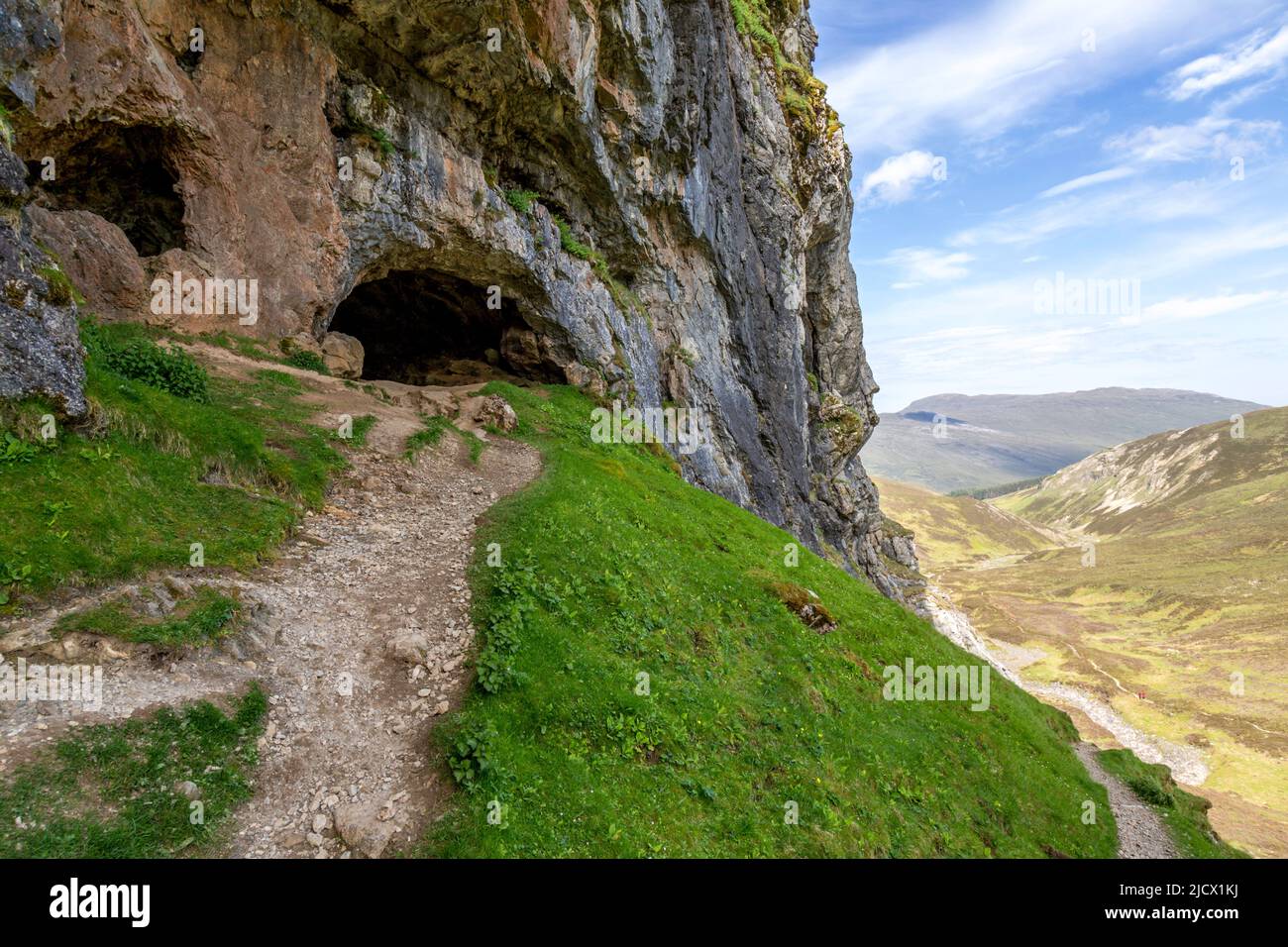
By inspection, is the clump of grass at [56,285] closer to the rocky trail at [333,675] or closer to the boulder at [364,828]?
the rocky trail at [333,675]

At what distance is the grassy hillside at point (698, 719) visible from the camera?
422 inches

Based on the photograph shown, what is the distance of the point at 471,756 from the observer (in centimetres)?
1023

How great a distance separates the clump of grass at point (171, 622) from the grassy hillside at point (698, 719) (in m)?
4.64

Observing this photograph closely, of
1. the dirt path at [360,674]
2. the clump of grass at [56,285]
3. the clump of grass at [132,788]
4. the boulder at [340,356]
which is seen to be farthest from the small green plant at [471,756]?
the boulder at [340,356]

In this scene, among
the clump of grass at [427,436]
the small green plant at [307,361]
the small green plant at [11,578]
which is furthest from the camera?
the small green plant at [307,361]

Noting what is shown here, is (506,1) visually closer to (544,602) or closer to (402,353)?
(402,353)

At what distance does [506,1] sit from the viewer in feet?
95.6

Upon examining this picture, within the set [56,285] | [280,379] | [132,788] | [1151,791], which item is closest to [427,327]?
[280,379]

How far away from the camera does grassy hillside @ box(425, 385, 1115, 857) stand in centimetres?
1073

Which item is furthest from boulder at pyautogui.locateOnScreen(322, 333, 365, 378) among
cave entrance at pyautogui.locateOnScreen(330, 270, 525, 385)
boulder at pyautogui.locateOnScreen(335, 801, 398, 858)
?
boulder at pyautogui.locateOnScreen(335, 801, 398, 858)

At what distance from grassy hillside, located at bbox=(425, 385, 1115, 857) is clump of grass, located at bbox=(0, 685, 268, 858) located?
3.12 m

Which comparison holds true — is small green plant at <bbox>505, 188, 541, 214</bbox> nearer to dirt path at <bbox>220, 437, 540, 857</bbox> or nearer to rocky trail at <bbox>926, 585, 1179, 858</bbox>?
dirt path at <bbox>220, 437, 540, 857</bbox>
